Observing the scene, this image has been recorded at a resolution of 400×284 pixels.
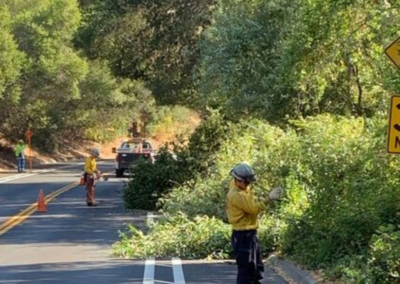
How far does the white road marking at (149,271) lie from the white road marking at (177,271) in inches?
13.1

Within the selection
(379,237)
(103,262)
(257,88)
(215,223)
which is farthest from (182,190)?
(379,237)

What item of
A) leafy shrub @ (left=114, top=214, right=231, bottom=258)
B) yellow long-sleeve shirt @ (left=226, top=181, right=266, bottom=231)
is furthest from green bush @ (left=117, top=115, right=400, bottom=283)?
yellow long-sleeve shirt @ (left=226, top=181, right=266, bottom=231)

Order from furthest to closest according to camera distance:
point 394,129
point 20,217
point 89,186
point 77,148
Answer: point 77,148, point 89,186, point 20,217, point 394,129

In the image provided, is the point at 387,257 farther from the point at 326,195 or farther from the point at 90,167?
the point at 90,167

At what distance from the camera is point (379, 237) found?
11.1 m

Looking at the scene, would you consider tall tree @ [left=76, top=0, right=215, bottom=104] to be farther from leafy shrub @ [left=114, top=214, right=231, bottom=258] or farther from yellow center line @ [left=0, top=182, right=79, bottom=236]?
leafy shrub @ [left=114, top=214, right=231, bottom=258]

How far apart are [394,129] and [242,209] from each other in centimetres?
222

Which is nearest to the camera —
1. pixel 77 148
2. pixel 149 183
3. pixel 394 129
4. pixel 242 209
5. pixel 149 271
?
pixel 394 129

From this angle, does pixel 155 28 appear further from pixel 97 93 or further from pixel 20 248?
pixel 97 93

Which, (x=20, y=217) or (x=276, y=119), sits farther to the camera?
(x=20, y=217)

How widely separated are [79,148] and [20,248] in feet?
215

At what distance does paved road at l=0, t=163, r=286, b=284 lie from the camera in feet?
44.8

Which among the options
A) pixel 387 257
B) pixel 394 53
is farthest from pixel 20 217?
pixel 394 53

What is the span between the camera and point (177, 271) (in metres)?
14.4
